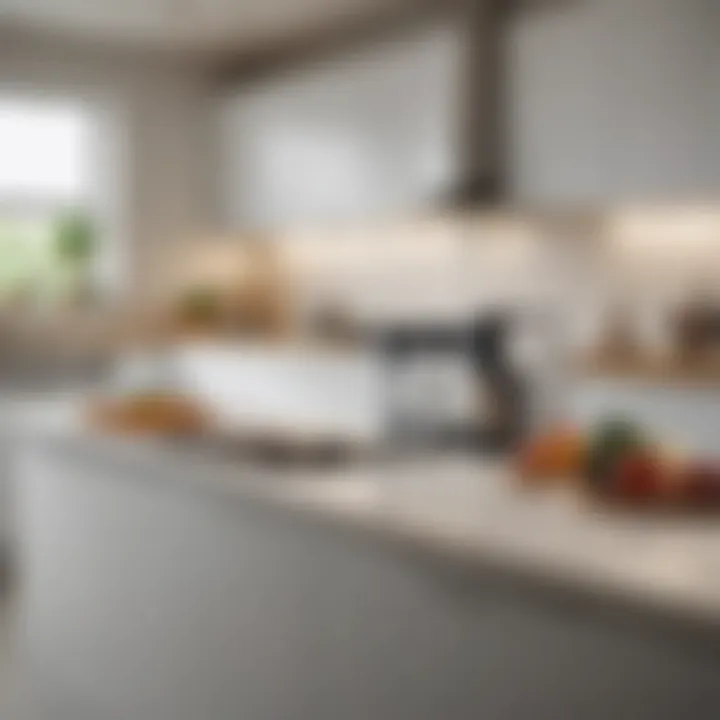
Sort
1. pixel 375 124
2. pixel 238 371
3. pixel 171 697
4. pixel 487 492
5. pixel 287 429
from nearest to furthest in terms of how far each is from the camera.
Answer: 1. pixel 487 492
2. pixel 171 697
3. pixel 287 429
4. pixel 375 124
5. pixel 238 371

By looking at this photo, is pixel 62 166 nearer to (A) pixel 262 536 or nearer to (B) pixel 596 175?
(B) pixel 596 175

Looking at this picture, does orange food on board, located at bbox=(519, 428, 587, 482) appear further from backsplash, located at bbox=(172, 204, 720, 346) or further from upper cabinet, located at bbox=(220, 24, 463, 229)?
upper cabinet, located at bbox=(220, 24, 463, 229)

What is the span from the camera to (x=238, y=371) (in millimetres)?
4906

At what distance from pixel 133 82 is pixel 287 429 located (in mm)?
2435

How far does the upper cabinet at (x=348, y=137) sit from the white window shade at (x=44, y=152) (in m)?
0.58

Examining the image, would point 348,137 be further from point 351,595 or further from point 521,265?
point 351,595

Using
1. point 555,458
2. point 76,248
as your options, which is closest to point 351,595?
point 555,458

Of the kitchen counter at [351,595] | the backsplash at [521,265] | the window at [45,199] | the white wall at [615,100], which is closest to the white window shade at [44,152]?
the window at [45,199]

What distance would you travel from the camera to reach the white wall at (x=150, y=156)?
5.05 meters

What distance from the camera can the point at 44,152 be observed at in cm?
497

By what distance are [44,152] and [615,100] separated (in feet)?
8.72

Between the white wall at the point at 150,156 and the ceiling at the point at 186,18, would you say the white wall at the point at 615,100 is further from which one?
the white wall at the point at 150,156

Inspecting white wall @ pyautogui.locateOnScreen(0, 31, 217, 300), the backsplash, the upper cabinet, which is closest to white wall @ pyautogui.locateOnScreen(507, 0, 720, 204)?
the backsplash

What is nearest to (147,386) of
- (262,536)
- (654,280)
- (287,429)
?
(287,429)
